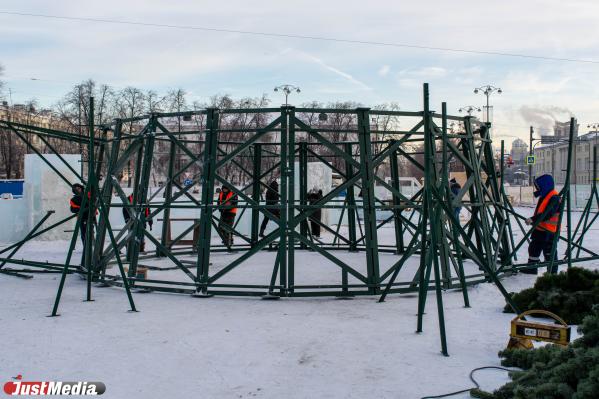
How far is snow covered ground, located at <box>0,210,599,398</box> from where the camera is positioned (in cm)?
641

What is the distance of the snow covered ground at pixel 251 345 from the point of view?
6406 mm

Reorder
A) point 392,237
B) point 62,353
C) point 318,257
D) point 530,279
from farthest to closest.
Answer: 1. point 392,237
2. point 318,257
3. point 530,279
4. point 62,353

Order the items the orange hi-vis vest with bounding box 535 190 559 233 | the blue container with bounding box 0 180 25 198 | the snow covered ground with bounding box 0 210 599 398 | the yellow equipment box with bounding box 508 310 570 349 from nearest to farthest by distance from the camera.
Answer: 1. the snow covered ground with bounding box 0 210 599 398
2. the yellow equipment box with bounding box 508 310 570 349
3. the orange hi-vis vest with bounding box 535 190 559 233
4. the blue container with bounding box 0 180 25 198

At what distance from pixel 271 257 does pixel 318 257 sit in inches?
49.7

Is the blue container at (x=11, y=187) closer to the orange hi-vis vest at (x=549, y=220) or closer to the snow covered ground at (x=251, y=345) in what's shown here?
the snow covered ground at (x=251, y=345)

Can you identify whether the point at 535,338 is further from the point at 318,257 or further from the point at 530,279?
the point at 318,257

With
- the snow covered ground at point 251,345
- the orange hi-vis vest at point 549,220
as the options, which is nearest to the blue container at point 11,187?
the snow covered ground at point 251,345

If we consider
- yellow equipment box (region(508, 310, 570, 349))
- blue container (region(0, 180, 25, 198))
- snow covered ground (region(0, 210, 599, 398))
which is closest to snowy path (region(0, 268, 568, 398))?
snow covered ground (region(0, 210, 599, 398))

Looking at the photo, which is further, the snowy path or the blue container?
the blue container

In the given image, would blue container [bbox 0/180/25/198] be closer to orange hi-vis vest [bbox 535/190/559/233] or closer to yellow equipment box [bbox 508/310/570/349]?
orange hi-vis vest [bbox 535/190/559/233]

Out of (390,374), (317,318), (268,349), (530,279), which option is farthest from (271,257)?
(390,374)

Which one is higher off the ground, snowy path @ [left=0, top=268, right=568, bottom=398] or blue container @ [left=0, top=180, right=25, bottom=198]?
blue container @ [left=0, top=180, right=25, bottom=198]

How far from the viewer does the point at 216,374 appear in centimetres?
672

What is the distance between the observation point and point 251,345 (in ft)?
25.9
